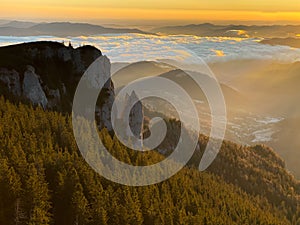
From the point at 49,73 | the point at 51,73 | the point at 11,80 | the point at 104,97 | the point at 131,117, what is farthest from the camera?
the point at 131,117

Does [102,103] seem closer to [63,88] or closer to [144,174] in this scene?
[63,88]

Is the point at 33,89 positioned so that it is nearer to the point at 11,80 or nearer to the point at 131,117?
the point at 11,80

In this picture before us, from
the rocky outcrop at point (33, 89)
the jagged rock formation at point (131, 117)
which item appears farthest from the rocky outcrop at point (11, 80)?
the jagged rock formation at point (131, 117)

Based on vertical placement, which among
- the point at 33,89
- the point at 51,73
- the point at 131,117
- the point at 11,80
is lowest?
the point at 131,117

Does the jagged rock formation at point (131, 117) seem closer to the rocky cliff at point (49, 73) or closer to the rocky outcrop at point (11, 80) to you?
the rocky cliff at point (49, 73)

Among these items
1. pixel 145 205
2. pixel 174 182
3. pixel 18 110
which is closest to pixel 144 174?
pixel 174 182

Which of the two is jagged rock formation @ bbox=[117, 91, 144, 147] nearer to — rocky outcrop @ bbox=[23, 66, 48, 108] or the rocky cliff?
the rocky cliff

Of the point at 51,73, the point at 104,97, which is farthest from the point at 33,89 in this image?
the point at 104,97

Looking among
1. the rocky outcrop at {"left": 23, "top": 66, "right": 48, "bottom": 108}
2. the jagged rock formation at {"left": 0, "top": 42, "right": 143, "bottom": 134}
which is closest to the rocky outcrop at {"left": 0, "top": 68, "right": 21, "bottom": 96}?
the jagged rock formation at {"left": 0, "top": 42, "right": 143, "bottom": 134}
